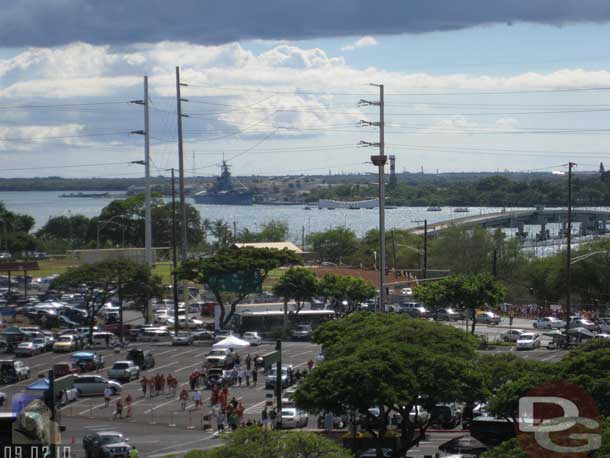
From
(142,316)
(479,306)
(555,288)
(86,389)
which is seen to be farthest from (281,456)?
(555,288)

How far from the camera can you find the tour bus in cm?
6494

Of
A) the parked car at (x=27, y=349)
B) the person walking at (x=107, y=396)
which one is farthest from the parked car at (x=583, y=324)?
the person walking at (x=107, y=396)

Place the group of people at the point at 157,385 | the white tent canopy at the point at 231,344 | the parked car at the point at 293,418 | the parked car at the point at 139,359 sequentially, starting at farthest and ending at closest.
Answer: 1. the white tent canopy at the point at 231,344
2. the parked car at the point at 139,359
3. the group of people at the point at 157,385
4. the parked car at the point at 293,418

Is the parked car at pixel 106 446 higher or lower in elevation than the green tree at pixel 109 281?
lower

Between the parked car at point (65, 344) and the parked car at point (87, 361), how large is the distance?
527 centimetres

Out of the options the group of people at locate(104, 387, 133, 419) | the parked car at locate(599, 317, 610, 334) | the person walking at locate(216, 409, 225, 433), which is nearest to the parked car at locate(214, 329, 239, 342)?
the group of people at locate(104, 387, 133, 419)

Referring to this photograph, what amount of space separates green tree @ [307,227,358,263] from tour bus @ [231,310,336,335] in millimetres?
47534

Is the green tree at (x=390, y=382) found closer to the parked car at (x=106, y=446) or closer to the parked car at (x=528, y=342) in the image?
the parked car at (x=106, y=446)

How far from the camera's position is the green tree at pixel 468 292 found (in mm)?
59281

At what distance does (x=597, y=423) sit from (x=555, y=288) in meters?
60.2

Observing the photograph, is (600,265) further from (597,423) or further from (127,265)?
(597,423)

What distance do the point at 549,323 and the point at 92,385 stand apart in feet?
100

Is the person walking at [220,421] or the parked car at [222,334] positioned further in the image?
the parked car at [222,334]

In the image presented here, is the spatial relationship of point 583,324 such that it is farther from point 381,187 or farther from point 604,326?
point 381,187
